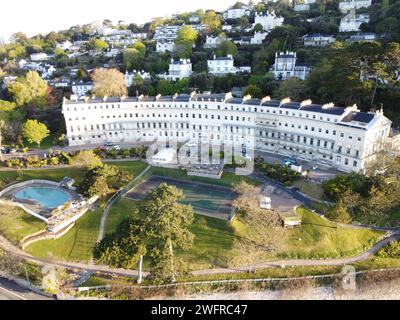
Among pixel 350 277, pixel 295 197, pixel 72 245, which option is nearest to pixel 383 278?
pixel 350 277

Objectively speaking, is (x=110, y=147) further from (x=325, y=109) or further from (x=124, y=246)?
(x=325, y=109)

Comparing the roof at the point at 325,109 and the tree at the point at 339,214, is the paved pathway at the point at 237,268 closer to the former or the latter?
the tree at the point at 339,214

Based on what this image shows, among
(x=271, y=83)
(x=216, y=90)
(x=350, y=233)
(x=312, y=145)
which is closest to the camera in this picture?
(x=350, y=233)

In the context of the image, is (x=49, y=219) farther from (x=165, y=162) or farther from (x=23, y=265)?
(x=165, y=162)

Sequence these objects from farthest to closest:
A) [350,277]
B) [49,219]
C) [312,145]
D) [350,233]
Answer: [312,145] < [49,219] < [350,233] < [350,277]

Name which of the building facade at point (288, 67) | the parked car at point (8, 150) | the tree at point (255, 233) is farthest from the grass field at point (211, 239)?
the building facade at point (288, 67)

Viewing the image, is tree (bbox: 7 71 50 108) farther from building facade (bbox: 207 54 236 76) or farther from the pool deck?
building facade (bbox: 207 54 236 76)
